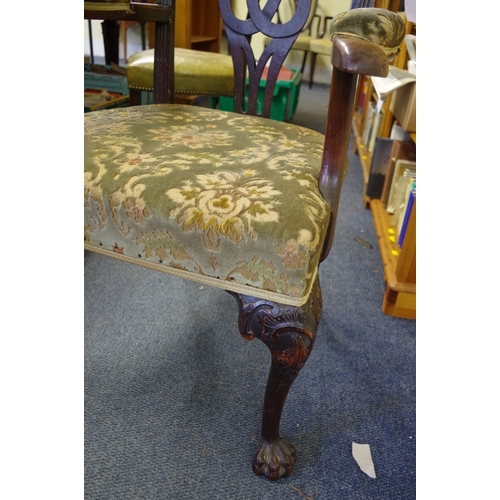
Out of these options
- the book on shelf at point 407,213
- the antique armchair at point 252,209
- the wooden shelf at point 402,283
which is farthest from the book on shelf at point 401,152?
the antique armchair at point 252,209

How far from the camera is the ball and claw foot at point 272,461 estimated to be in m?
0.73

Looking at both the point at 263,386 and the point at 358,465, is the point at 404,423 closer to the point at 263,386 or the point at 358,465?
the point at 358,465

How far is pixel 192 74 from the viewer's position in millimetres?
1814

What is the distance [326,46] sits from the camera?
350 cm

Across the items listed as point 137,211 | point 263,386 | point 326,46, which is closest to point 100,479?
point 263,386

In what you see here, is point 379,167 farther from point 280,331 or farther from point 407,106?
point 280,331

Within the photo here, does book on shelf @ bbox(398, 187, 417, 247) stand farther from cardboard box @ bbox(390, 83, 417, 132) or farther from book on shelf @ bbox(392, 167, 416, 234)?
cardboard box @ bbox(390, 83, 417, 132)

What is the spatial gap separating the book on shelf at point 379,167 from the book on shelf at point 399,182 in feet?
0.30

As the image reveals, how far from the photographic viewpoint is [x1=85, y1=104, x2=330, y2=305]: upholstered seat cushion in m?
0.54

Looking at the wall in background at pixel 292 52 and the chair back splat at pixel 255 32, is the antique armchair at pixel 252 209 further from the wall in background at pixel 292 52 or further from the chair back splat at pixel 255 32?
the wall in background at pixel 292 52

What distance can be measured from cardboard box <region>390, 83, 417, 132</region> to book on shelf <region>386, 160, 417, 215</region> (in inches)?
6.4

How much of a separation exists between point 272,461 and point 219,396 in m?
0.20
